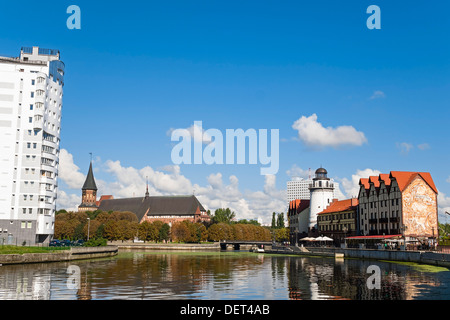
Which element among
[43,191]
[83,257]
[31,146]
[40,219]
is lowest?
[83,257]

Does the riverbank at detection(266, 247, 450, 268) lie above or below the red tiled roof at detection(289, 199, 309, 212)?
below

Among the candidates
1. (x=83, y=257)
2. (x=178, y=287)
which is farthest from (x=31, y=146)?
(x=178, y=287)

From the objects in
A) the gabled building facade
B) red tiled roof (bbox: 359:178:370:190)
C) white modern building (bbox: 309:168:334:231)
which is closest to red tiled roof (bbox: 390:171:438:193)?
the gabled building facade

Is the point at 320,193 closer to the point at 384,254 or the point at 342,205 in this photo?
the point at 342,205

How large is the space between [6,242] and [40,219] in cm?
A: 854

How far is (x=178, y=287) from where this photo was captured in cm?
4119

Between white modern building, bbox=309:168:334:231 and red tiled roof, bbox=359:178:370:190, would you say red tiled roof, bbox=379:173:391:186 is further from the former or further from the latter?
white modern building, bbox=309:168:334:231

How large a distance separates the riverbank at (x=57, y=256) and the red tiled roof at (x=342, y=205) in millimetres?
70371

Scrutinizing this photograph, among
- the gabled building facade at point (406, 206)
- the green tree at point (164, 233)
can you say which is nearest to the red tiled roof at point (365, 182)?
the gabled building facade at point (406, 206)

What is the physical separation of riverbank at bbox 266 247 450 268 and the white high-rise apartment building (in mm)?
65127

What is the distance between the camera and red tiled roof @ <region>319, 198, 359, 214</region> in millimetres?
132125

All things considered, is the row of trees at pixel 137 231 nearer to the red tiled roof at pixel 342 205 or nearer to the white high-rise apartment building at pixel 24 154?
the red tiled roof at pixel 342 205

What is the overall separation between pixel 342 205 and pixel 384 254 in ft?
174

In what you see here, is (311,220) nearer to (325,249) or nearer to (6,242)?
(325,249)
